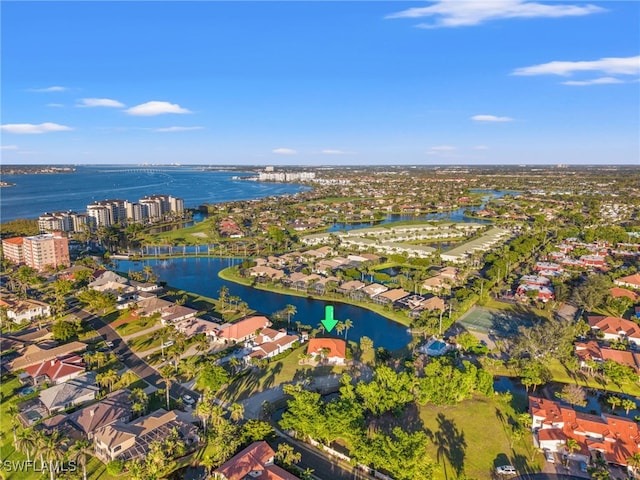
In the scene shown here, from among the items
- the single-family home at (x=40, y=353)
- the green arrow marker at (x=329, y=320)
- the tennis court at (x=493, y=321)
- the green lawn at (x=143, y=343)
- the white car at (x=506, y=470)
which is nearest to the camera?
the white car at (x=506, y=470)

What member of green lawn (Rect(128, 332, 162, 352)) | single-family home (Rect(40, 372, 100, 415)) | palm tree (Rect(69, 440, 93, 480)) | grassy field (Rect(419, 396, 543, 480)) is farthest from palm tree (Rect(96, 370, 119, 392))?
grassy field (Rect(419, 396, 543, 480))

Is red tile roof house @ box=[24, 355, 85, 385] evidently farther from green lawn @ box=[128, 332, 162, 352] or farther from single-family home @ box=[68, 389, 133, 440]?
single-family home @ box=[68, 389, 133, 440]

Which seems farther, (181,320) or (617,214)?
(617,214)

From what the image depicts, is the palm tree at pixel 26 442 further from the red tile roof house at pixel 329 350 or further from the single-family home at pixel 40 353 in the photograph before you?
the red tile roof house at pixel 329 350

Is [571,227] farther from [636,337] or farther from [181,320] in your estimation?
[181,320]

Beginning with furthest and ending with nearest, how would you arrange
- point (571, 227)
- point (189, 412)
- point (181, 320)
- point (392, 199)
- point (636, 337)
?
point (392, 199)
point (571, 227)
point (181, 320)
point (636, 337)
point (189, 412)

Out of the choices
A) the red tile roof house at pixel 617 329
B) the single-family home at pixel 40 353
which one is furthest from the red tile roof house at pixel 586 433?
the single-family home at pixel 40 353

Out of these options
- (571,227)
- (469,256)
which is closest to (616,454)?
(469,256)
